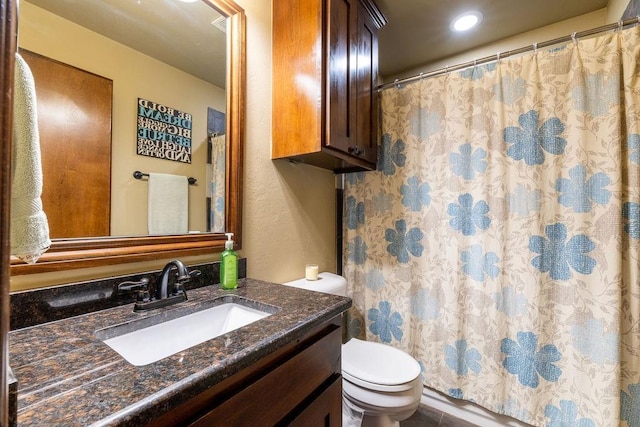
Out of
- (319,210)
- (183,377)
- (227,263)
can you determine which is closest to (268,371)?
(183,377)

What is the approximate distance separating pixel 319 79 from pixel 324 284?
1016mm

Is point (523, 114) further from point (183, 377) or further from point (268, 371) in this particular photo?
point (183, 377)

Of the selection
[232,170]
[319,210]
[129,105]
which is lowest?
[319,210]

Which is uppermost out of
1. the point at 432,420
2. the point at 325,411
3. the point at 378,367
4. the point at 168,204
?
the point at 168,204

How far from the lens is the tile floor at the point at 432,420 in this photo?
5.24 ft

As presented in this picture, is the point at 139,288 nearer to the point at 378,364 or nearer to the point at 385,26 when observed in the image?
the point at 378,364

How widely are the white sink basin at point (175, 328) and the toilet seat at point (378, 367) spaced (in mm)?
653

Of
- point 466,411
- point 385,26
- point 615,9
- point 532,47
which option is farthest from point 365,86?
point 466,411

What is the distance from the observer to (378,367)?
136cm

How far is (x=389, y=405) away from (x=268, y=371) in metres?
0.82

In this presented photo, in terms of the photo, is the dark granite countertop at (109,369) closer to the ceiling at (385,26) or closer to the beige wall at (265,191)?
the beige wall at (265,191)

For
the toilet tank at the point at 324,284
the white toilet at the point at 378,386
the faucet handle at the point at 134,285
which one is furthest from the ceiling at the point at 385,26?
the white toilet at the point at 378,386

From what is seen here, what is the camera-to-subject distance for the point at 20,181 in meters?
0.46

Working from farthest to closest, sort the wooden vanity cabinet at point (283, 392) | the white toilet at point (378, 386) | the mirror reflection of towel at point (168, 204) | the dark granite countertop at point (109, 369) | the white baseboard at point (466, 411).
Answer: the white baseboard at point (466, 411) < the white toilet at point (378, 386) < the mirror reflection of towel at point (168, 204) < the wooden vanity cabinet at point (283, 392) < the dark granite countertop at point (109, 369)
